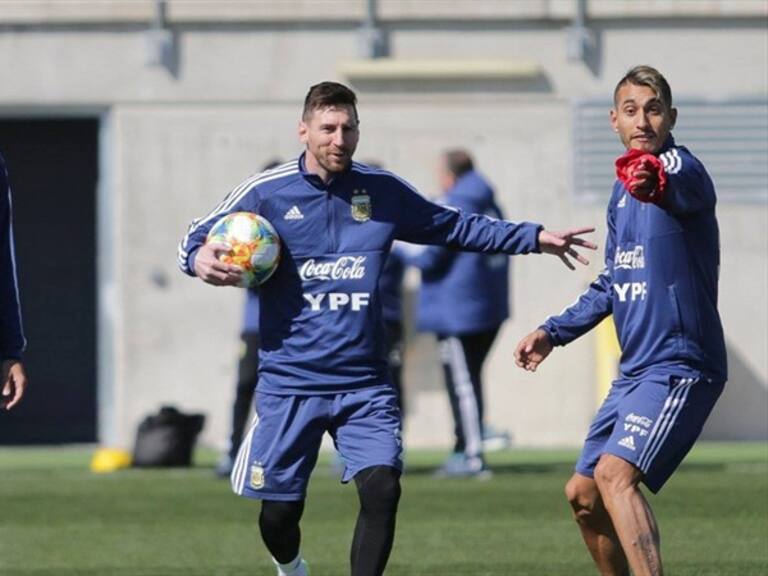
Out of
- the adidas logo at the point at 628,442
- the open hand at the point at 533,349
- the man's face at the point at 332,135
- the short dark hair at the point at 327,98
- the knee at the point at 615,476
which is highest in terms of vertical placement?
the short dark hair at the point at 327,98

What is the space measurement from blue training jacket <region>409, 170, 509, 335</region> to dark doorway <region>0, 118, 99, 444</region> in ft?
19.7

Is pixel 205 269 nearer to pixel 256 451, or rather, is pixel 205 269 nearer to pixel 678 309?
pixel 256 451

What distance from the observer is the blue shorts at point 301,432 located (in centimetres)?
901

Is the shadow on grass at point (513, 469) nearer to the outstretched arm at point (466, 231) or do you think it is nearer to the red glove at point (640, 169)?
the outstretched arm at point (466, 231)

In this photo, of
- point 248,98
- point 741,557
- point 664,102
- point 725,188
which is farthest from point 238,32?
point 664,102

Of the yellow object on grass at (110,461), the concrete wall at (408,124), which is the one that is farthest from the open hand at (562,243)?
the concrete wall at (408,124)

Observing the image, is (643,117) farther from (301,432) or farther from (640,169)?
(301,432)

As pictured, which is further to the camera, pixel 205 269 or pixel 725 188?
pixel 725 188

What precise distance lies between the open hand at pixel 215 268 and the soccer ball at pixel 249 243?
0.02m

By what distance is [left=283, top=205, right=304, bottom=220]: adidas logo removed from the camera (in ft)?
29.9

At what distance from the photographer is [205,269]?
29.3 ft

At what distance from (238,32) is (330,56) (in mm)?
857

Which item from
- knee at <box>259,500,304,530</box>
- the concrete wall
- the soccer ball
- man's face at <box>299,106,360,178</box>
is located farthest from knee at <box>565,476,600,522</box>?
the concrete wall

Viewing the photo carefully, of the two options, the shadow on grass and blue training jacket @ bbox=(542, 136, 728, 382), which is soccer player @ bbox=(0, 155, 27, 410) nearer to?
blue training jacket @ bbox=(542, 136, 728, 382)
